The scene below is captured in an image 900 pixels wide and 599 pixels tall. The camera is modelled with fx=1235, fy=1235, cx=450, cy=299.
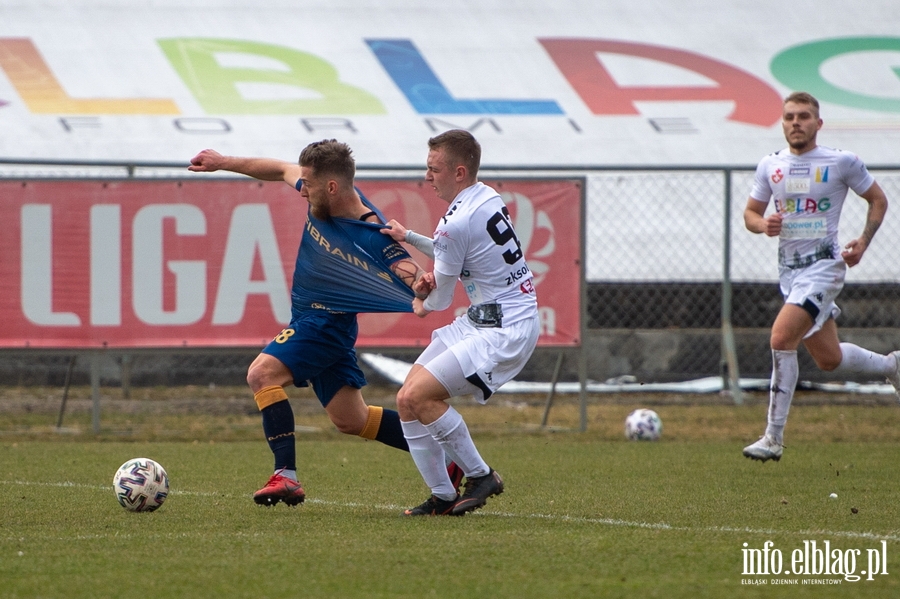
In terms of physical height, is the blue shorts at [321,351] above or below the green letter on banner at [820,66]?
below

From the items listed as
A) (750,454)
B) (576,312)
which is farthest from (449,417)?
(576,312)

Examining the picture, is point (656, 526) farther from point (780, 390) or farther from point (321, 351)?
point (780, 390)

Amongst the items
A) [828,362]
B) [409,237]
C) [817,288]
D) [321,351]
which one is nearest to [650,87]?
[828,362]

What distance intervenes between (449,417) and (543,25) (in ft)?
43.3

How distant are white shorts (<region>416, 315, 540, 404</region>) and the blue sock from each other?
835 mm

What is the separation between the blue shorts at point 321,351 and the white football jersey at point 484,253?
82cm

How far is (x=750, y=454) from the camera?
27.1 ft

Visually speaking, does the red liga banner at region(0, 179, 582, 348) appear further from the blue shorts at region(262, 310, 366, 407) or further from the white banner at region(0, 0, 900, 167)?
the white banner at region(0, 0, 900, 167)

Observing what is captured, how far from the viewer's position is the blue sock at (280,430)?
6.29m

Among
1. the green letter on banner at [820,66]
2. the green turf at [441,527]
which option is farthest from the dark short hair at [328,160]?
the green letter on banner at [820,66]

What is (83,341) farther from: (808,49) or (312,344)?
(808,49)

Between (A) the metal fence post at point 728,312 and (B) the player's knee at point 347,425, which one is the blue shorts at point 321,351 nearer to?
(B) the player's knee at point 347,425

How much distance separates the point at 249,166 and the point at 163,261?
4.07 metres

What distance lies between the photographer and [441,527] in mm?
5648
